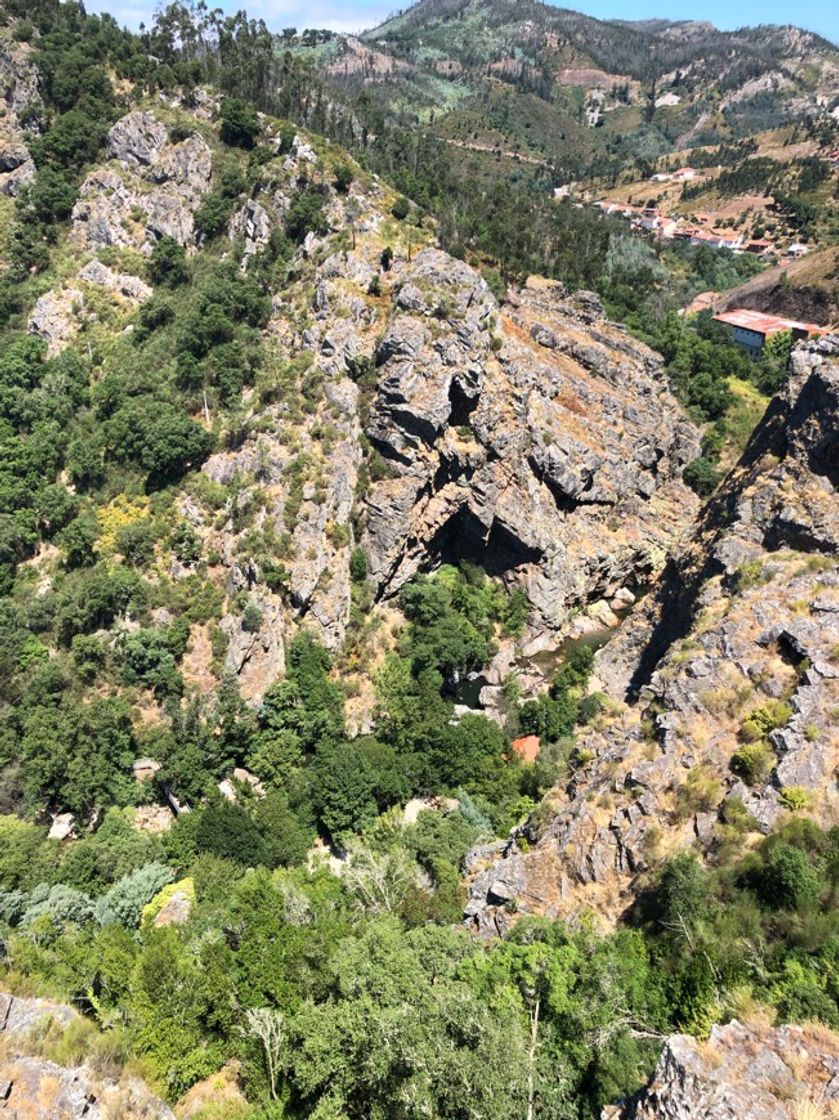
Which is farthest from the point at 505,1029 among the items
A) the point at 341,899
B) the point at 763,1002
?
the point at 341,899

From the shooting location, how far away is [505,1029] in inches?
731

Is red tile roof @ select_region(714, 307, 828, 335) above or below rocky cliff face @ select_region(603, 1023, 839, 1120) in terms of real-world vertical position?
above

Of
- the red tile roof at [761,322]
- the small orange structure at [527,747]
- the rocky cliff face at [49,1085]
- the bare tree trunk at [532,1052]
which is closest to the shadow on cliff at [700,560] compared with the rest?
the small orange structure at [527,747]

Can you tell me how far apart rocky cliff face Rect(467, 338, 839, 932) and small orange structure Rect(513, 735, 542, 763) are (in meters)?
15.4

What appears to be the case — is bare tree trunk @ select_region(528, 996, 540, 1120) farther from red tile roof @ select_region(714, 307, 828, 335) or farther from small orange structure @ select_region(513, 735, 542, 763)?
red tile roof @ select_region(714, 307, 828, 335)

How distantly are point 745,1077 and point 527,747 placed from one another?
1430 inches

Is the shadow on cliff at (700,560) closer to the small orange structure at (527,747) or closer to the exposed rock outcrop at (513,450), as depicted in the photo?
the small orange structure at (527,747)

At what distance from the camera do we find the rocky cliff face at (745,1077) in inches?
551

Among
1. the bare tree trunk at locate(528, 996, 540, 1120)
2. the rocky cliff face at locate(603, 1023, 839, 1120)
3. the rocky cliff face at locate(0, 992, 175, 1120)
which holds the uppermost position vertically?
the rocky cliff face at locate(603, 1023, 839, 1120)

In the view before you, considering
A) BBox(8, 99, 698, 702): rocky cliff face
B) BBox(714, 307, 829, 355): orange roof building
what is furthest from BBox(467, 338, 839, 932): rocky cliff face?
BBox(714, 307, 829, 355): orange roof building

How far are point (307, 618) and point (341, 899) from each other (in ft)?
84.1

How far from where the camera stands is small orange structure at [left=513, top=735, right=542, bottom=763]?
49.5 meters

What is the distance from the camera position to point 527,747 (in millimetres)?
50938

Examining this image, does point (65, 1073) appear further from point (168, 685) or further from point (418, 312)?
point (418, 312)
